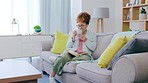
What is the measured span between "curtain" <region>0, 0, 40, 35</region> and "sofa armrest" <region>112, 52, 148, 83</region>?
4.01 meters

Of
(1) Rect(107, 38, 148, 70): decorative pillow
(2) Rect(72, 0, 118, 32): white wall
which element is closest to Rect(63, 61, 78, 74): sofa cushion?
(1) Rect(107, 38, 148, 70): decorative pillow

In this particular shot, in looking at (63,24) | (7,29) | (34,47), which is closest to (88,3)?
(63,24)

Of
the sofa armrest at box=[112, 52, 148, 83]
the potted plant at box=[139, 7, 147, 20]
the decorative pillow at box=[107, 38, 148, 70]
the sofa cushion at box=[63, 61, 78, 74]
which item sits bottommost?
the sofa cushion at box=[63, 61, 78, 74]

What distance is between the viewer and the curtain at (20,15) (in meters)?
5.08

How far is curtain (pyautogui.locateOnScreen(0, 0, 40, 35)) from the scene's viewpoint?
16.7 feet

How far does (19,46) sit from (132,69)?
11.8 ft

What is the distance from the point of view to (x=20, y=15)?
5.26 meters

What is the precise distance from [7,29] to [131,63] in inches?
164

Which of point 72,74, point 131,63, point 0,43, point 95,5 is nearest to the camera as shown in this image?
point 131,63

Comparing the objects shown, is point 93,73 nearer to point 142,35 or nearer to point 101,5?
point 142,35

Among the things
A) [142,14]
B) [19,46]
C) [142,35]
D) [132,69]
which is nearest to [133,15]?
[142,14]

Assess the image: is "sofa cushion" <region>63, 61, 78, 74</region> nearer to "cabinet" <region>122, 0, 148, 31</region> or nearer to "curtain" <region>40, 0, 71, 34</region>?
"cabinet" <region>122, 0, 148, 31</region>

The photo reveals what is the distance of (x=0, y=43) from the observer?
14.7ft

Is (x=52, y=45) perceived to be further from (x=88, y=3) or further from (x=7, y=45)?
(x=88, y=3)
